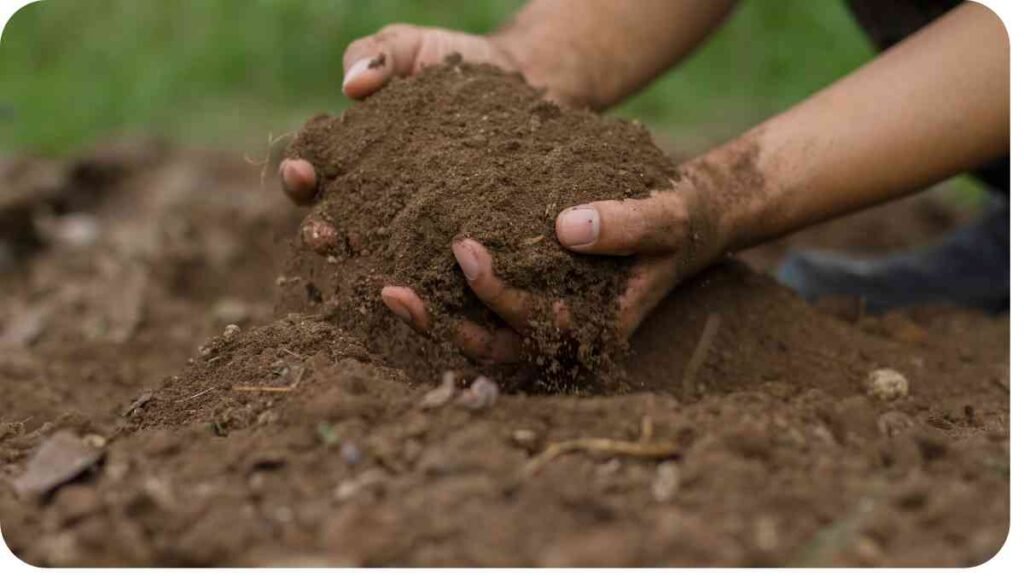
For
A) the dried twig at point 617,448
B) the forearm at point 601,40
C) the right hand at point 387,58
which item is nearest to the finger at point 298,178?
the right hand at point 387,58

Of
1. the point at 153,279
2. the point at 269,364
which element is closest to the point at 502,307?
the point at 269,364

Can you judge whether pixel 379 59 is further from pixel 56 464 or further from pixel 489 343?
pixel 56 464

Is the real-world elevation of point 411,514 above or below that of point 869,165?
above

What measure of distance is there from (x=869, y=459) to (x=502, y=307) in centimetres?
67

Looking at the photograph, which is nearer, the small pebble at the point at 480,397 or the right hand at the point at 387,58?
the small pebble at the point at 480,397

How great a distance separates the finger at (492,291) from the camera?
168 centimetres

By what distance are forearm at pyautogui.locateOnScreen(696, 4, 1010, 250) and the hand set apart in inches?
7.8

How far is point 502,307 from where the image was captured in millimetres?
1728

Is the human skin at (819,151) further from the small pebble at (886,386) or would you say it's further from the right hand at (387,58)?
the small pebble at (886,386)

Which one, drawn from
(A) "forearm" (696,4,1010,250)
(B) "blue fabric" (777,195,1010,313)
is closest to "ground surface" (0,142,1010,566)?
(A) "forearm" (696,4,1010,250)

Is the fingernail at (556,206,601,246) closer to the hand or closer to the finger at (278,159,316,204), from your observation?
the hand

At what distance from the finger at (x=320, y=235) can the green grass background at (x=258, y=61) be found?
9.10 feet

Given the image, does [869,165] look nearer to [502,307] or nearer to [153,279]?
[502,307]

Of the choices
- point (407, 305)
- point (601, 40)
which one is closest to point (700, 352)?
point (407, 305)
